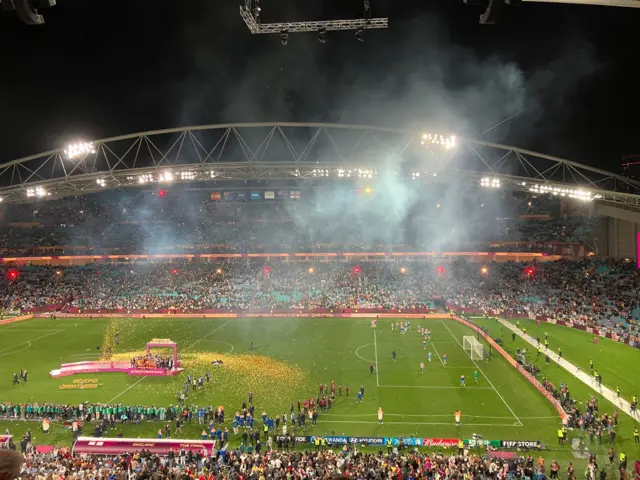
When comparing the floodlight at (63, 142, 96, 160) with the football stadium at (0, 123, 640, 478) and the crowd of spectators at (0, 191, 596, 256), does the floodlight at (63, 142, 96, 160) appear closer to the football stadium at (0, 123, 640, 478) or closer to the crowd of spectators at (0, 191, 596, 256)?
the football stadium at (0, 123, 640, 478)

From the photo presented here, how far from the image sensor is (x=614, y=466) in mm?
20250

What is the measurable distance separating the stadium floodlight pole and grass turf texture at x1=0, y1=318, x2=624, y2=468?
68.6 ft

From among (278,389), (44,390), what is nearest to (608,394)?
(278,389)

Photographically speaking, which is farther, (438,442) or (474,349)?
(474,349)

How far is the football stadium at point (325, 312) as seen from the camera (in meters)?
23.3

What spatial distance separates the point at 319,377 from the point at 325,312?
2198cm

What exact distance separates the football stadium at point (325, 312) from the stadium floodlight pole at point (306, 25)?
8657 millimetres

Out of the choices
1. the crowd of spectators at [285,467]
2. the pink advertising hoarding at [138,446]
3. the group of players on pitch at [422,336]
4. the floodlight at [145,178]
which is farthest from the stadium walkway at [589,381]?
the floodlight at [145,178]

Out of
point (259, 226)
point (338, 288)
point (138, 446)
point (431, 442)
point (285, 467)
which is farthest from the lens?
point (259, 226)

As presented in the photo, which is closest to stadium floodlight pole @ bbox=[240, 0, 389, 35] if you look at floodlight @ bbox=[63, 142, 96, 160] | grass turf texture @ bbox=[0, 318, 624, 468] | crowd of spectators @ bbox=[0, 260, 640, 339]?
floodlight @ bbox=[63, 142, 96, 160]

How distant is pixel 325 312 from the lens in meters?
54.5

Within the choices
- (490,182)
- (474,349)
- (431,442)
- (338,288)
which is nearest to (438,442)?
(431,442)

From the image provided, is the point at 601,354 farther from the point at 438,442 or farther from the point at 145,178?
the point at 145,178

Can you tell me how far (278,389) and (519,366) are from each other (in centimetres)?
1740
